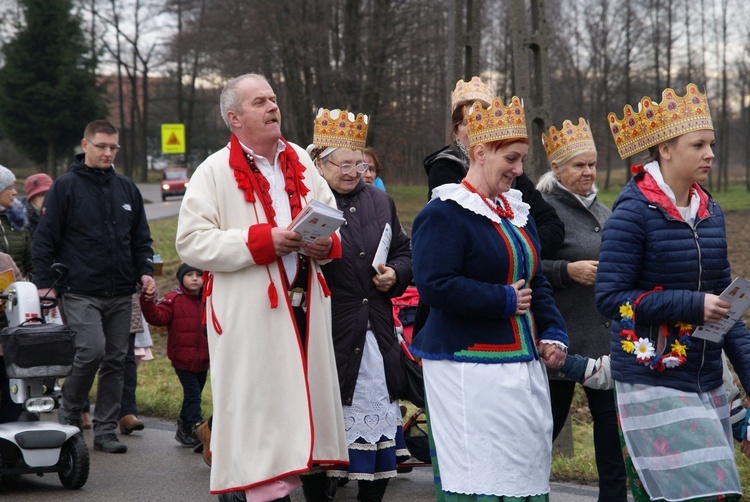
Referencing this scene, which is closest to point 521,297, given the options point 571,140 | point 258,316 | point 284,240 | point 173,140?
point 284,240

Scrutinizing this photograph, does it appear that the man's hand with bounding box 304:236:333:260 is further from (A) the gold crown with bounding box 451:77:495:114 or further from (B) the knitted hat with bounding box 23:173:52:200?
(B) the knitted hat with bounding box 23:173:52:200

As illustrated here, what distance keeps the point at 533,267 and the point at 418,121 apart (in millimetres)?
28442

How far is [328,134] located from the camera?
6.07 m

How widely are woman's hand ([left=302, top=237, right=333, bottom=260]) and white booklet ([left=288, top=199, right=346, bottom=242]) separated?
130 millimetres

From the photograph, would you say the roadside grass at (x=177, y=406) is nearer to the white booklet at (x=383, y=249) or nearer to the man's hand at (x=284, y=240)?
the white booklet at (x=383, y=249)

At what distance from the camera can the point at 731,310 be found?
13.2 feet

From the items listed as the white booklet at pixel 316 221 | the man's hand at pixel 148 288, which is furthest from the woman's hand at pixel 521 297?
the man's hand at pixel 148 288

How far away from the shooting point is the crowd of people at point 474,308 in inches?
160

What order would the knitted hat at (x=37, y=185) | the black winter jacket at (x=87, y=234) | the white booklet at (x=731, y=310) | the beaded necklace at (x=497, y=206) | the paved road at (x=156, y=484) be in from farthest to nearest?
the knitted hat at (x=37, y=185) < the black winter jacket at (x=87, y=234) < the paved road at (x=156, y=484) < the beaded necklace at (x=497, y=206) < the white booklet at (x=731, y=310)

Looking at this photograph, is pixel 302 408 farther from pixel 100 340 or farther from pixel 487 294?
pixel 100 340

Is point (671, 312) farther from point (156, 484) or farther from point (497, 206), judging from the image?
point (156, 484)

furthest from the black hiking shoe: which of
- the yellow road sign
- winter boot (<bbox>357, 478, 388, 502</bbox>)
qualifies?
the yellow road sign

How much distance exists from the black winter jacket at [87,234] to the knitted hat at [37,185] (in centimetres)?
174

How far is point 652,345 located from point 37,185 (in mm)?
6643
